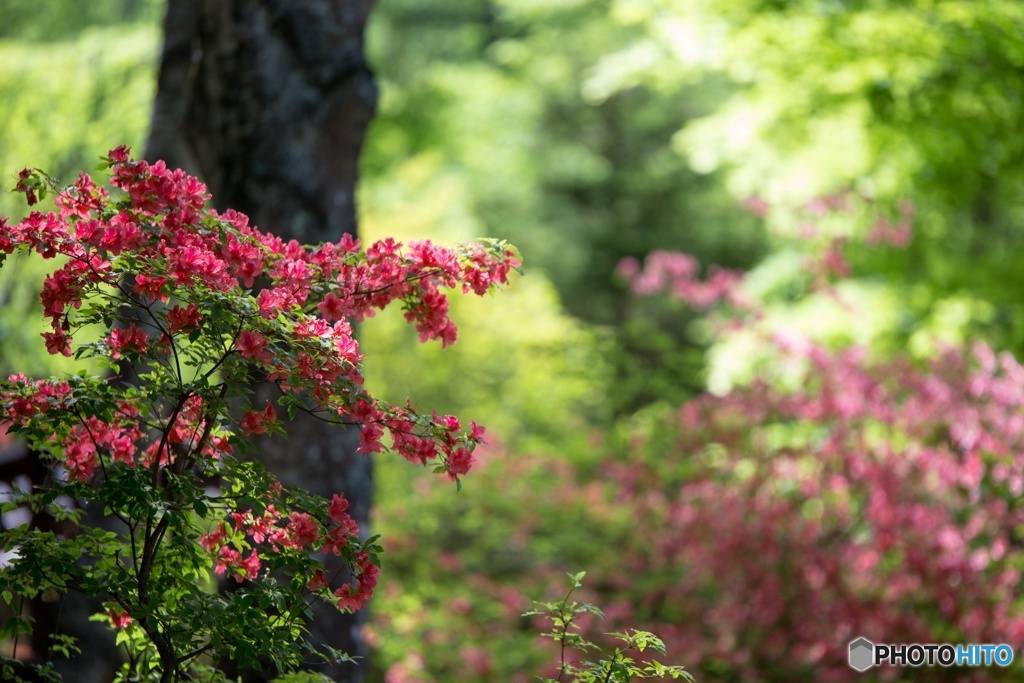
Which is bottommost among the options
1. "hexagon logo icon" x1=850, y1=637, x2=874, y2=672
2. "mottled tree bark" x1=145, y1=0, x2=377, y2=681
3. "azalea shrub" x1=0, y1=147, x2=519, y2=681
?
"azalea shrub" x1=0, y1=147, x2=519, y2=681

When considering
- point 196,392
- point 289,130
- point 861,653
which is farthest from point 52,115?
point 196,392

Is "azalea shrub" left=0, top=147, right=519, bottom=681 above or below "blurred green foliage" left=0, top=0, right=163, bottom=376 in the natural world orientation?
below

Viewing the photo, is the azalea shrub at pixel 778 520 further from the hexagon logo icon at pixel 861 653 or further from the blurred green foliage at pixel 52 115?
the blurred green foliage at pixel 52 115

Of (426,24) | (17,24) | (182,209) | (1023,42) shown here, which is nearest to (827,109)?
(1023,42)

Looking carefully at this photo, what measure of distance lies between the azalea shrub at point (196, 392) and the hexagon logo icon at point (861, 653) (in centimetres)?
401

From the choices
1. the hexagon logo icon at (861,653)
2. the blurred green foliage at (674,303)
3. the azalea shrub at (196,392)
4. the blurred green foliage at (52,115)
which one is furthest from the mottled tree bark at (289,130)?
the blurred green foliage at (52,115)

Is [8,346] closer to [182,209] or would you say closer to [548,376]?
[548,376]

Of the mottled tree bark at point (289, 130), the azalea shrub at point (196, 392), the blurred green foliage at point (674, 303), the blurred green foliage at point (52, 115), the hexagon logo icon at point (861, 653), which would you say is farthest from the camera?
the blurred green foliage at point (52, 115)

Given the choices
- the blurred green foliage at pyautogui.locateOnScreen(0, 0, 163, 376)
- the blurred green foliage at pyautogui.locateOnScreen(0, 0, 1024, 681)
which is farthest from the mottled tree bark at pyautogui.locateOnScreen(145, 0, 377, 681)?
the blurred green foliage at pyautogui.locateOnScreen(0, 0, 163, 376)

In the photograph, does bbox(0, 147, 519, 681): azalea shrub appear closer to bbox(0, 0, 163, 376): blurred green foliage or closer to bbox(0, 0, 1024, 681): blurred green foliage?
bbox(0, 0, 1024, 681): blurred green foliage

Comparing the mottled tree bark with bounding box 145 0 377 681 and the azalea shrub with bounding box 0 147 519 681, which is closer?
the azalea shrub with bounding box 0 147 519 681

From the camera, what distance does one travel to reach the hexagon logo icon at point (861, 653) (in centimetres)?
568

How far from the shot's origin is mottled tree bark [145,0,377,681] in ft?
12.8

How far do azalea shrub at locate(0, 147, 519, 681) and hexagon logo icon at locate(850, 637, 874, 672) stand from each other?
401 centimetres
